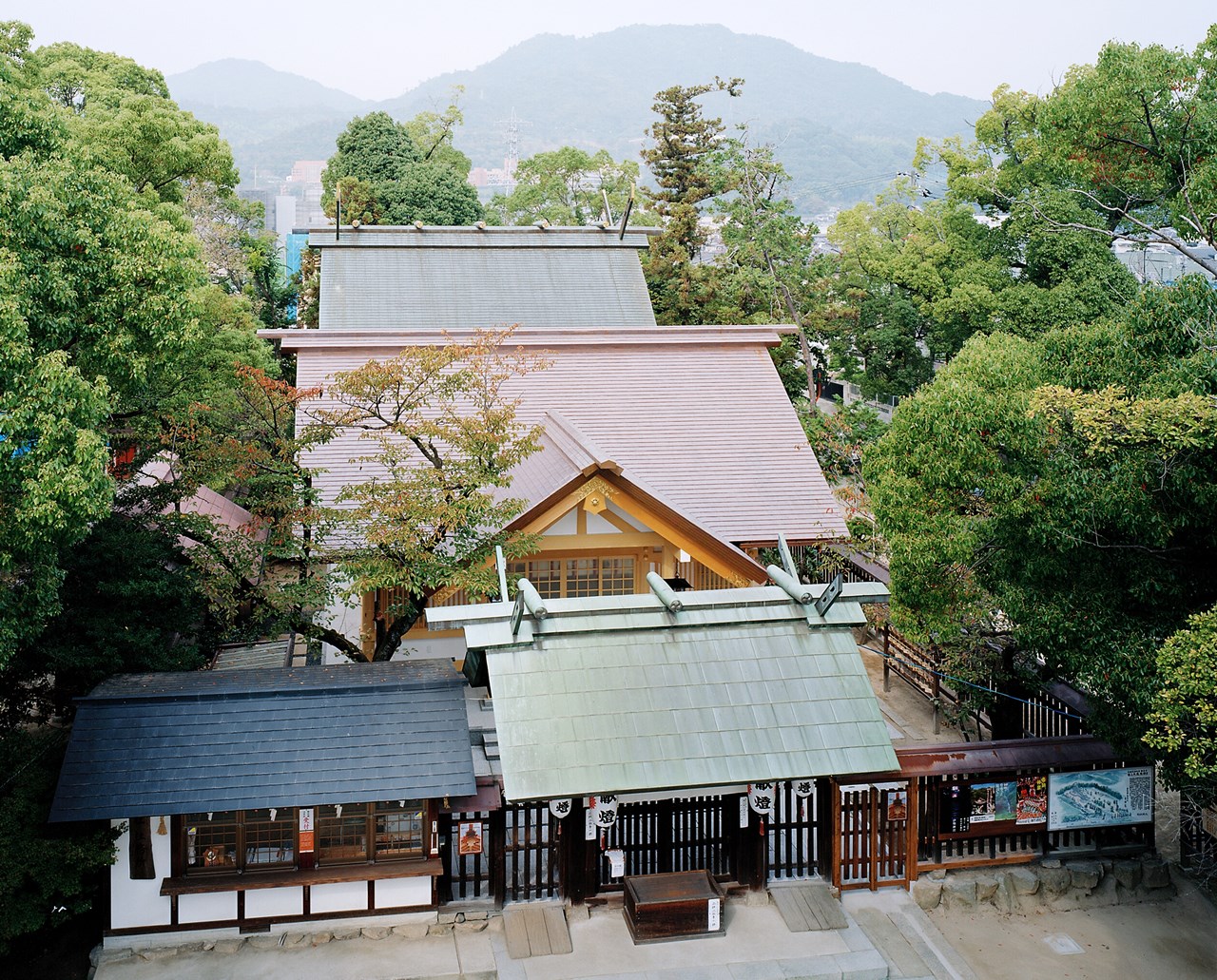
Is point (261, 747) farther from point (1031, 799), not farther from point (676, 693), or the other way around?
point (1031, 799)

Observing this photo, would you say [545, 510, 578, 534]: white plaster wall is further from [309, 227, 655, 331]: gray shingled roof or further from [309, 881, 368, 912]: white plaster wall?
[309, 227, 655, 331]: gray shingled roof

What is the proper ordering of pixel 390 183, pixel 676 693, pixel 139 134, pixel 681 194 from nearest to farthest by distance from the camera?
1. pixel 676 693
2. pixel 139 134
3. pixel 681 194
4. pixel 390 183

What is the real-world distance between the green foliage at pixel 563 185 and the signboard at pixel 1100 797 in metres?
36.6

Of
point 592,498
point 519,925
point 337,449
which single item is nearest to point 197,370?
point 337,449

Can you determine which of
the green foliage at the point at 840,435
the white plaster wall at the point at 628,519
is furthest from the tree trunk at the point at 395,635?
the green foliage at the point at 840,435

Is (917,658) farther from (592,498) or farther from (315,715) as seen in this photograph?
(315,715)

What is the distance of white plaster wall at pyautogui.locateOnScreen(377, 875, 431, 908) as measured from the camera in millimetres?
11867

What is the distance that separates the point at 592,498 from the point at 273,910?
25.1ft

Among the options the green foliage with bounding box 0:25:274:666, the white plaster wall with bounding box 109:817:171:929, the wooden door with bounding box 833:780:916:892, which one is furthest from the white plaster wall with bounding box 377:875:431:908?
the wooden door with bounding box 833:780:916:892

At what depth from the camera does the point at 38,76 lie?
26625 mm

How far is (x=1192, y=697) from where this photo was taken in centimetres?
1023

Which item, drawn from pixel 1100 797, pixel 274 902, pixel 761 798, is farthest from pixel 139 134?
pixel 1100 797

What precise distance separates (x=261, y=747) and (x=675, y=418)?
11.7m

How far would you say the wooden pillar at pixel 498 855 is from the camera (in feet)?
39.4
